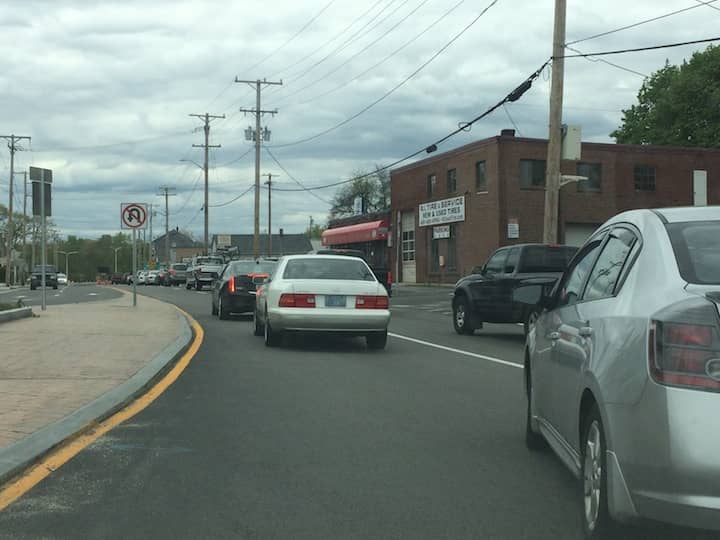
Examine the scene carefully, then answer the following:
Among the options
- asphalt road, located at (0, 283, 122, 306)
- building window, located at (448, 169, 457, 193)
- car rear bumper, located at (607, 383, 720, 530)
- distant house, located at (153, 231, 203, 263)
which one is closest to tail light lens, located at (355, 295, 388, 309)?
car rear bumper, located at (607, 383, 720, 530)

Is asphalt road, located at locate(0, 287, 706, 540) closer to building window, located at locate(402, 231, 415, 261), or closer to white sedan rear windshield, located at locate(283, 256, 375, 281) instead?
white sedan rear windshield, located at locate(283, 256, 375, 281)

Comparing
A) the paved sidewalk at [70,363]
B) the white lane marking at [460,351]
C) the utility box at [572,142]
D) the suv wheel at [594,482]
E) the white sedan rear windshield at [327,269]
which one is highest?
A: the utility box at [572,142]

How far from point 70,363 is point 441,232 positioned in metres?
36.1

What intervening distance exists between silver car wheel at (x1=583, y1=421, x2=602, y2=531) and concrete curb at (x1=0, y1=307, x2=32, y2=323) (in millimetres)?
15197

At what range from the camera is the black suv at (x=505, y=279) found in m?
16.5

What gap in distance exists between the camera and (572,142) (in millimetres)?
22281

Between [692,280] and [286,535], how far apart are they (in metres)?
2.34

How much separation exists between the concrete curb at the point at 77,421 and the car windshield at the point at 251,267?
9.71m

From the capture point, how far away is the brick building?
133ft

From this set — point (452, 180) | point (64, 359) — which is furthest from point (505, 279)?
point (452, 180)

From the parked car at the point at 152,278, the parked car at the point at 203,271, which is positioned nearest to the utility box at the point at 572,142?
the parked car at the point at 203,271

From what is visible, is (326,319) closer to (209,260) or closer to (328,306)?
(328,306)

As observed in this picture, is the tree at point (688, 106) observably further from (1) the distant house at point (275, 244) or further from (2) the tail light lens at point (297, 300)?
(1) the distant house at point (275, 244)

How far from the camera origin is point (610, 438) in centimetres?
385
